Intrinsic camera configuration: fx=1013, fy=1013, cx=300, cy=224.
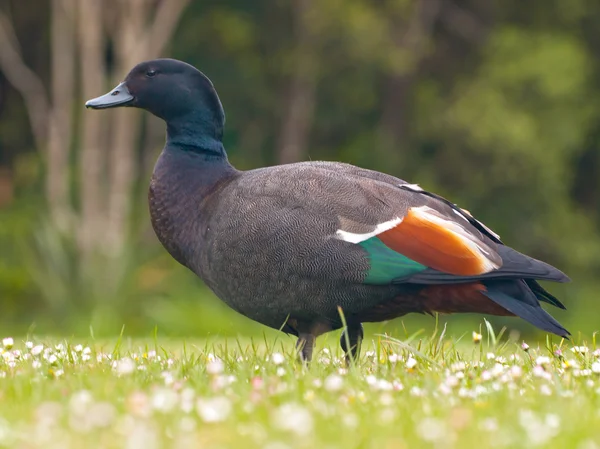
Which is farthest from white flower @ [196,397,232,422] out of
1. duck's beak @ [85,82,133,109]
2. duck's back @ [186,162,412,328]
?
duck's beak @ [85,82,133,109]

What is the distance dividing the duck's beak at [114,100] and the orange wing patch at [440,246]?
68.4 inches

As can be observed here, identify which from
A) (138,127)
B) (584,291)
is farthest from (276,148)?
(584,291)

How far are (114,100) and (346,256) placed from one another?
5.66 feet

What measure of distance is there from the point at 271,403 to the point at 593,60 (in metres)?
15.6

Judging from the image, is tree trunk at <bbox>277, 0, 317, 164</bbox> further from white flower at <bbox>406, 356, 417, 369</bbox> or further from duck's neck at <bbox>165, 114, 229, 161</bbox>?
white flower at <bbox>406, 356, 417, 369</bbox>

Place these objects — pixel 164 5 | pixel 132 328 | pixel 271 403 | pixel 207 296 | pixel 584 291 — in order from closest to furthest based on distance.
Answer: pixel 271 403 < pixel 132 328 < pixel 207 296 < pixel 164 5 < pixel 584 291

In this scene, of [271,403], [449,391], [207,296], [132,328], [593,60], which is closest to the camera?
[271,403]

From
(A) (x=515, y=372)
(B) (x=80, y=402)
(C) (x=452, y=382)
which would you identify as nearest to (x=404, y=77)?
(A) (x=515, y=372)

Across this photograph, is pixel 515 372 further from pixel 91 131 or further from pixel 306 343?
pixel 91 131

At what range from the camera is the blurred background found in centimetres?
1293

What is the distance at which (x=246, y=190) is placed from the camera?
15.2 ft

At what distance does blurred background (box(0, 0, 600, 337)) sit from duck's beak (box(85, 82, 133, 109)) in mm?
6382

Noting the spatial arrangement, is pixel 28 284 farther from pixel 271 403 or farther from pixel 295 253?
pixel 271 403

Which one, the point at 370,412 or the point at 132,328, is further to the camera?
the point at 132,328
